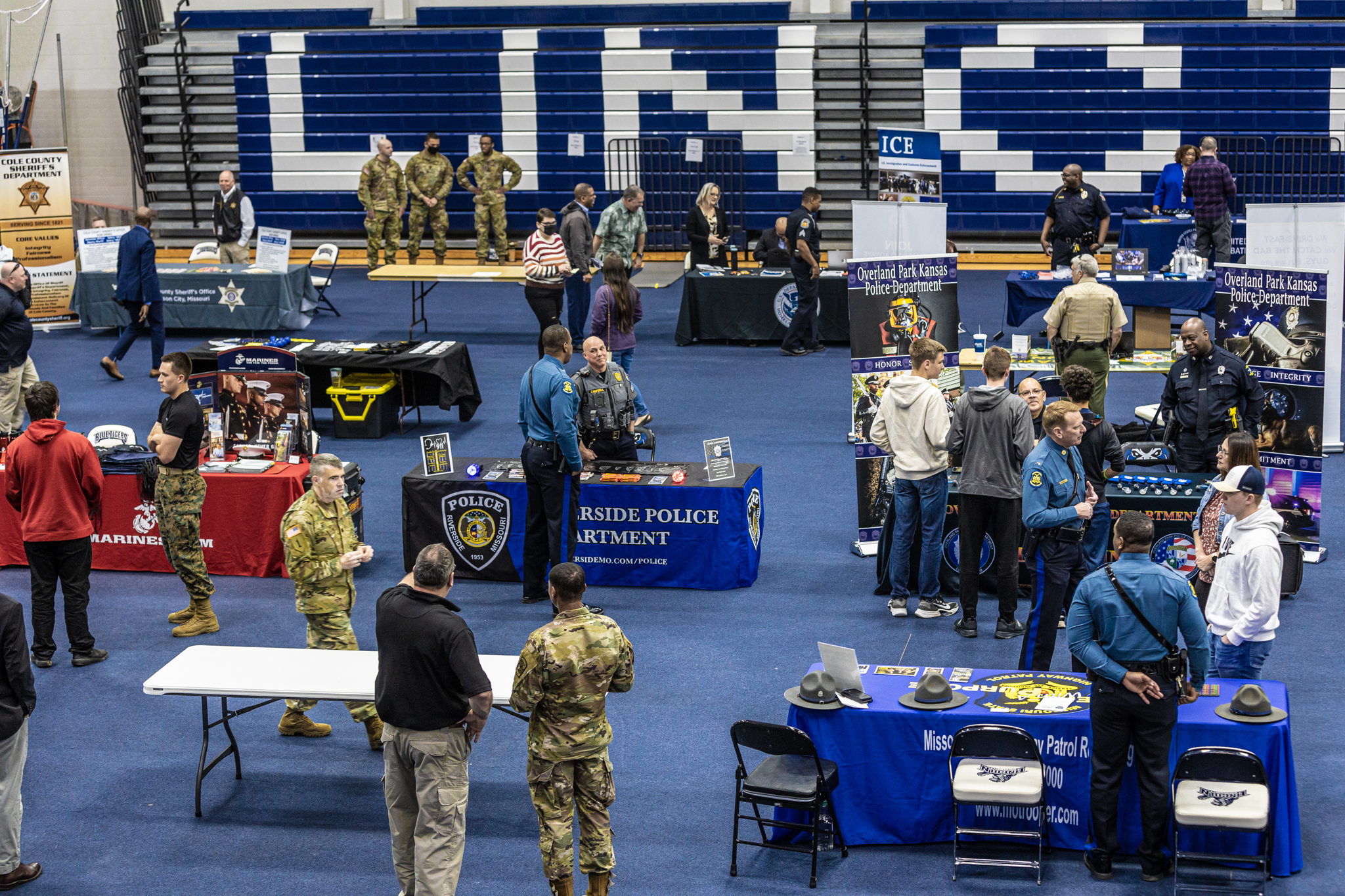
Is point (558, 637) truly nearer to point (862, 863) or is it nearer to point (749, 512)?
point (862, 863)

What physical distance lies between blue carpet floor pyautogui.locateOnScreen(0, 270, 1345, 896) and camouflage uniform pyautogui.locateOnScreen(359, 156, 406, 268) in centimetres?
861

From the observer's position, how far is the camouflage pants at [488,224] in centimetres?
2025

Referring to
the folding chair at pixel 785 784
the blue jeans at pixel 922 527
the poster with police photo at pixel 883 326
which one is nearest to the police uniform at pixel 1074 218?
the poster with police photo at pixel 883 326

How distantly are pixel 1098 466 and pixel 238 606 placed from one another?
5.46 metres

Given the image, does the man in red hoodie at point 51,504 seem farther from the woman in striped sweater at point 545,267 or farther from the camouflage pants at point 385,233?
the camouflage pants at point 385,233

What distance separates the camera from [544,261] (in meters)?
14.3

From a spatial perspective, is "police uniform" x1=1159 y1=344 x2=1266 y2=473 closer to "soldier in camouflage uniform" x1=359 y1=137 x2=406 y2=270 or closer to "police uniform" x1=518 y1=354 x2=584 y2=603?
"police uniform" x1=518 y1=354 x2=584 y2=603

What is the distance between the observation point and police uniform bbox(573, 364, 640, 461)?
9383 millimetres

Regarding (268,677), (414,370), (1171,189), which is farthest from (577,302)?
(268,677)

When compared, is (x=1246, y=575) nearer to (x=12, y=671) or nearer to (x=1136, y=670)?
(x=1136, y=670)

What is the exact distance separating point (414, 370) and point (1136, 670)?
28.3ft

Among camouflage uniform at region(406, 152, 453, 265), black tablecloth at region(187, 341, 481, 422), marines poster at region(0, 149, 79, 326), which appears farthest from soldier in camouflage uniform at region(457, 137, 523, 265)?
black tablecloth at region(187, 341, 481, 422)

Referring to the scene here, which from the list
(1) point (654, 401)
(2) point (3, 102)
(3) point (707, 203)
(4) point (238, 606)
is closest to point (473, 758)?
(4) point (238, 606)

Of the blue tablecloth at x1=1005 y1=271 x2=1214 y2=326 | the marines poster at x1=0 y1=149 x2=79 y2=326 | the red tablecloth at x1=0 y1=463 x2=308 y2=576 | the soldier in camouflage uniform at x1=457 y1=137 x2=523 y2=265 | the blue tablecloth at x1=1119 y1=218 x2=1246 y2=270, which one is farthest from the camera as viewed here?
the soldier in camouflage uniform at x1=457 y1=137 x2=523 y2=265
